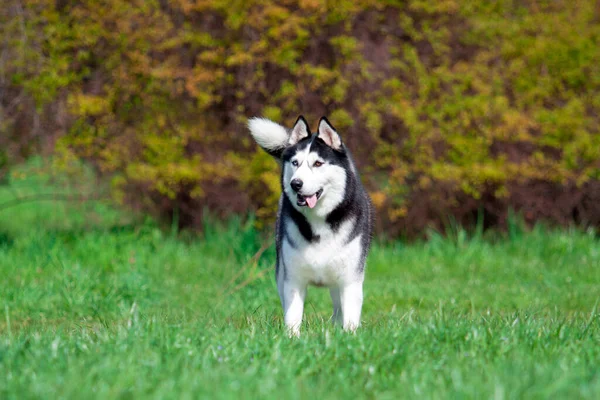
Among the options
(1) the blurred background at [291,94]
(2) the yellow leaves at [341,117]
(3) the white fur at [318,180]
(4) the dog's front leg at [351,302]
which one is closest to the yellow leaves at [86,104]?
(1) the blurred background at [291,94]

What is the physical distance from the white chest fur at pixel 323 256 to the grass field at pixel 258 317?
292mm

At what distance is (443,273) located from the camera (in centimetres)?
792

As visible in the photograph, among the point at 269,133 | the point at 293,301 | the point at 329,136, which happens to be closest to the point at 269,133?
the point at 269,133

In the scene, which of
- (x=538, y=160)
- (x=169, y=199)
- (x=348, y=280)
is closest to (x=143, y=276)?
(x=169, y=199)

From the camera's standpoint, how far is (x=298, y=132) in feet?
16.5

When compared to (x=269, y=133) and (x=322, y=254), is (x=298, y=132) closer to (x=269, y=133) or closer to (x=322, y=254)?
(x=269, y=133)

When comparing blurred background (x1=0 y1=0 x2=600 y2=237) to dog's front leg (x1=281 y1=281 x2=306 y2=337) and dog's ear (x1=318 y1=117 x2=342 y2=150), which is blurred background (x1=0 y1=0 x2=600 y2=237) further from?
dog's front leg (x1=281 y1=281 x2=306 y2=337)

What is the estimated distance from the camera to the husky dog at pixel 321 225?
4723 mm

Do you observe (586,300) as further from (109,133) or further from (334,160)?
(109,133)

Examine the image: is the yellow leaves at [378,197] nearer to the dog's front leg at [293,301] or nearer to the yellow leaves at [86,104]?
the yellow leaves at [86,104]

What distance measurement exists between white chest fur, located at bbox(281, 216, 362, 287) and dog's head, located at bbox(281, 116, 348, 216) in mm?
146

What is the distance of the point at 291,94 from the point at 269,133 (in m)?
3.43

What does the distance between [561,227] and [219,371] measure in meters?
7.03

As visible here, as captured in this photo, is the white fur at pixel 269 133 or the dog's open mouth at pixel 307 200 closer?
the dog's open mouth at pixel 307 200
